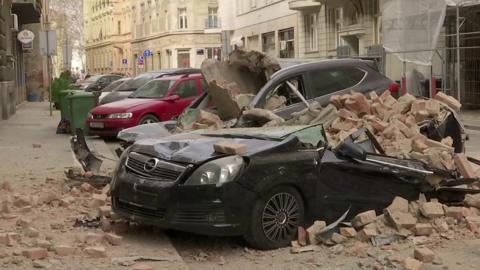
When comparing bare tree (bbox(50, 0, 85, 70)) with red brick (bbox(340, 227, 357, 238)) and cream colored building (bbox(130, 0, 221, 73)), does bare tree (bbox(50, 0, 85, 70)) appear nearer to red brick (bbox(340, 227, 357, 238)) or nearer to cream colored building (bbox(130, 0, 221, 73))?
cream colored building (bbox(130, 0, 221, 73))

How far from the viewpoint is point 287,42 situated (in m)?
41.7

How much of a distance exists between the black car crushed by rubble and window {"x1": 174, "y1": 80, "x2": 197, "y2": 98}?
9.38 meters

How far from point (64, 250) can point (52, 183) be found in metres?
4.07

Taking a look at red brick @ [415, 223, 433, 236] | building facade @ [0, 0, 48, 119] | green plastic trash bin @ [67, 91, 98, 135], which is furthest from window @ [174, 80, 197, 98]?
red brick @ [415, 223, 433, 236]

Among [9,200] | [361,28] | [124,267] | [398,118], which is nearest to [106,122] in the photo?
[9,200]

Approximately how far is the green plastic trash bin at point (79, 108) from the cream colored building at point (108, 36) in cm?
6129

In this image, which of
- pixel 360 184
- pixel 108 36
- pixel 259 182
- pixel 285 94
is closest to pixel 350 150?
pixel 360 184

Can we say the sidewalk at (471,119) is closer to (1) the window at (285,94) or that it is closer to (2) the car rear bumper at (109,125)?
(2) the car rear bumper at (109,125)

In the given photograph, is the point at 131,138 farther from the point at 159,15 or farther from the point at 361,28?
the point at 159,15

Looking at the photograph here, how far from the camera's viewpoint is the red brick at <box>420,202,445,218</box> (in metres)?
6.80

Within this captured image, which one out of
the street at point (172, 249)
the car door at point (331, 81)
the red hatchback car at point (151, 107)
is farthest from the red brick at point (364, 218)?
the red hatchback car at point (151, 107)

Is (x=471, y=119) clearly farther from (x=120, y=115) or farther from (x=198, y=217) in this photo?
(x=198, y=217)

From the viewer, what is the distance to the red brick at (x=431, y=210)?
6.80 metres

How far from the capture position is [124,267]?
569 centimetres
